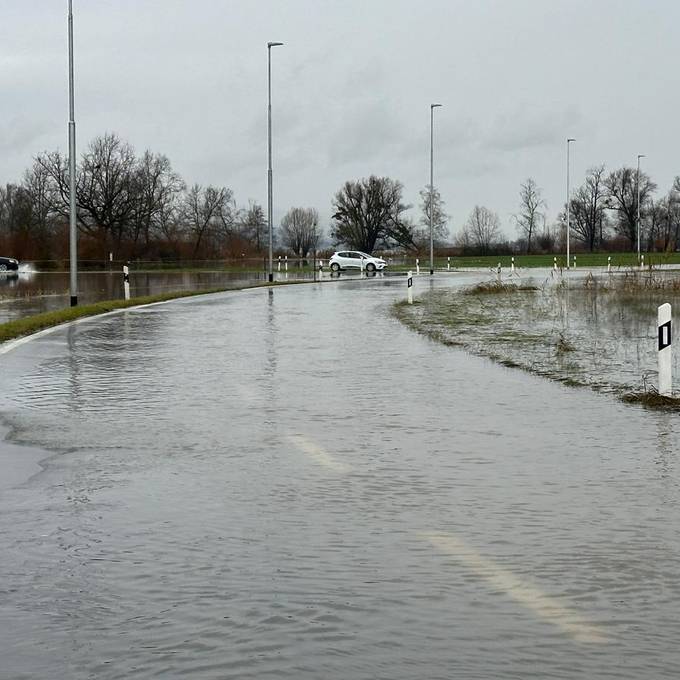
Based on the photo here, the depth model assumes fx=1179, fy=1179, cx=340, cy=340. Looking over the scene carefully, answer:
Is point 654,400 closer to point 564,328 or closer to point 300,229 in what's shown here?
point 564,328

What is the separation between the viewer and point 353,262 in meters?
90.8

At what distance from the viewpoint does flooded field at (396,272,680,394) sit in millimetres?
16312

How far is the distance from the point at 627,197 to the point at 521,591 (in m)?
150

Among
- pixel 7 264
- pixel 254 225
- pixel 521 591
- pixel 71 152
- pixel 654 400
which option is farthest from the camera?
pixel 254 225

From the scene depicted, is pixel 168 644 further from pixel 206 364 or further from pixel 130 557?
pixel 206 364

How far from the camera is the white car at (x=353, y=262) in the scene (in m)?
90.4

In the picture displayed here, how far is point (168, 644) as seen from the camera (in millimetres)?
4855

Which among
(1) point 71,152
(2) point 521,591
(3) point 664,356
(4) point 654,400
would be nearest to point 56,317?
(1) point 71,152

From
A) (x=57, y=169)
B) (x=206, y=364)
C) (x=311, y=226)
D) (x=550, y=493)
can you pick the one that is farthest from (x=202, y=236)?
(x=550, y=493)

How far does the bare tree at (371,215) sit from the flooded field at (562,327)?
100830 millimetres

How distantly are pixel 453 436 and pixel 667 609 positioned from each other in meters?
5.18

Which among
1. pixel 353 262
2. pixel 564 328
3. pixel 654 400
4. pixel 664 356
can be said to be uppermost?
pixel 353 262

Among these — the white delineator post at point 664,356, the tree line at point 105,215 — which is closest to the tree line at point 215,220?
the tree line at point 105,215

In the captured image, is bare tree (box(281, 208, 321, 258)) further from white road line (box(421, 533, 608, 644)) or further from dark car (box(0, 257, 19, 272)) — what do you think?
white road line (box(421, 533, 608, 644))
